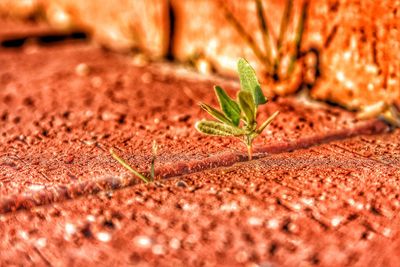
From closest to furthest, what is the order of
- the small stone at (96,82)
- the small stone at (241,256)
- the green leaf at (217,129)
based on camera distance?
the small stone at (241,256)
the green leaf at (217,129)
the small stone at (96,82)

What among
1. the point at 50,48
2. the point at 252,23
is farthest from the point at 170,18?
the point at 50,48

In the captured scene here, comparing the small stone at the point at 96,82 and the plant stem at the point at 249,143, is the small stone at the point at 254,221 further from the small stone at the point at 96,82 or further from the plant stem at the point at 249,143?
the small stone at the point at 96,82

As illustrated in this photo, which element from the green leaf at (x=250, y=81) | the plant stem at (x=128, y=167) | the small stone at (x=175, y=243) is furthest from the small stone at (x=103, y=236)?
the green leaf at (x=250, y=81)

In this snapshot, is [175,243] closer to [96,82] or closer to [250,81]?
[250,81]

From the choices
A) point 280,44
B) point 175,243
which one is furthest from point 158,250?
point 280,44

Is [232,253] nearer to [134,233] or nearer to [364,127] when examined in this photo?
[134,233]
